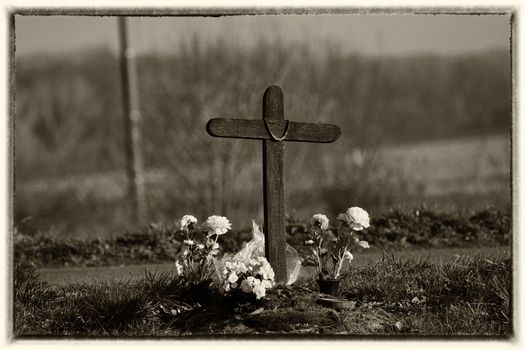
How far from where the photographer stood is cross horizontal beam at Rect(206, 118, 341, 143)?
4.82 m

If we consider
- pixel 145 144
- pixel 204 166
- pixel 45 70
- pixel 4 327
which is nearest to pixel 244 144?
pixel 204 166

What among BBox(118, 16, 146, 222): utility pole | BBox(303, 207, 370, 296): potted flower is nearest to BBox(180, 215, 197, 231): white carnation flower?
BBox(303, 207, 370, 296): potted flower

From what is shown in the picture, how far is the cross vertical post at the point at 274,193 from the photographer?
196 inches

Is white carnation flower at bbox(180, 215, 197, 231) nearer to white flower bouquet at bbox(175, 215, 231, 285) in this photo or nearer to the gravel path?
white flower bouquet at bbox(175, 215, 231, 285)

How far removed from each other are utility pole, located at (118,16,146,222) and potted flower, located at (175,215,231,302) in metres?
8.21

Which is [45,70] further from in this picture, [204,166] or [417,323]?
[417,323]

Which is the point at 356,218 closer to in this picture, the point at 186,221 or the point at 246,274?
the point at 246,274

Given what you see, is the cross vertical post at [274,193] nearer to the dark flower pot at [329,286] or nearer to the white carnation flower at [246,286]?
the dark flower pot at [329,286]

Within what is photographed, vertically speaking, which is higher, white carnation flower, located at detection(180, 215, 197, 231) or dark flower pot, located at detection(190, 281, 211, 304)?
white carnation flower, located at detection(180, 215, 197, 231)

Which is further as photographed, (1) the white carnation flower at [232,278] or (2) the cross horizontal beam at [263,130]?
(2) the cross horizontal beam at [263,130]

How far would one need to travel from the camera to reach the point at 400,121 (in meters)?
17.6

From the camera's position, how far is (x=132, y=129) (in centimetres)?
1397

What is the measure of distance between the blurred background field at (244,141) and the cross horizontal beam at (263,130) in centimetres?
250

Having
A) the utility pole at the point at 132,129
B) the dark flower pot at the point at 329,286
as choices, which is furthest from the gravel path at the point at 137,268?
the utility pole at the point at 132,129
